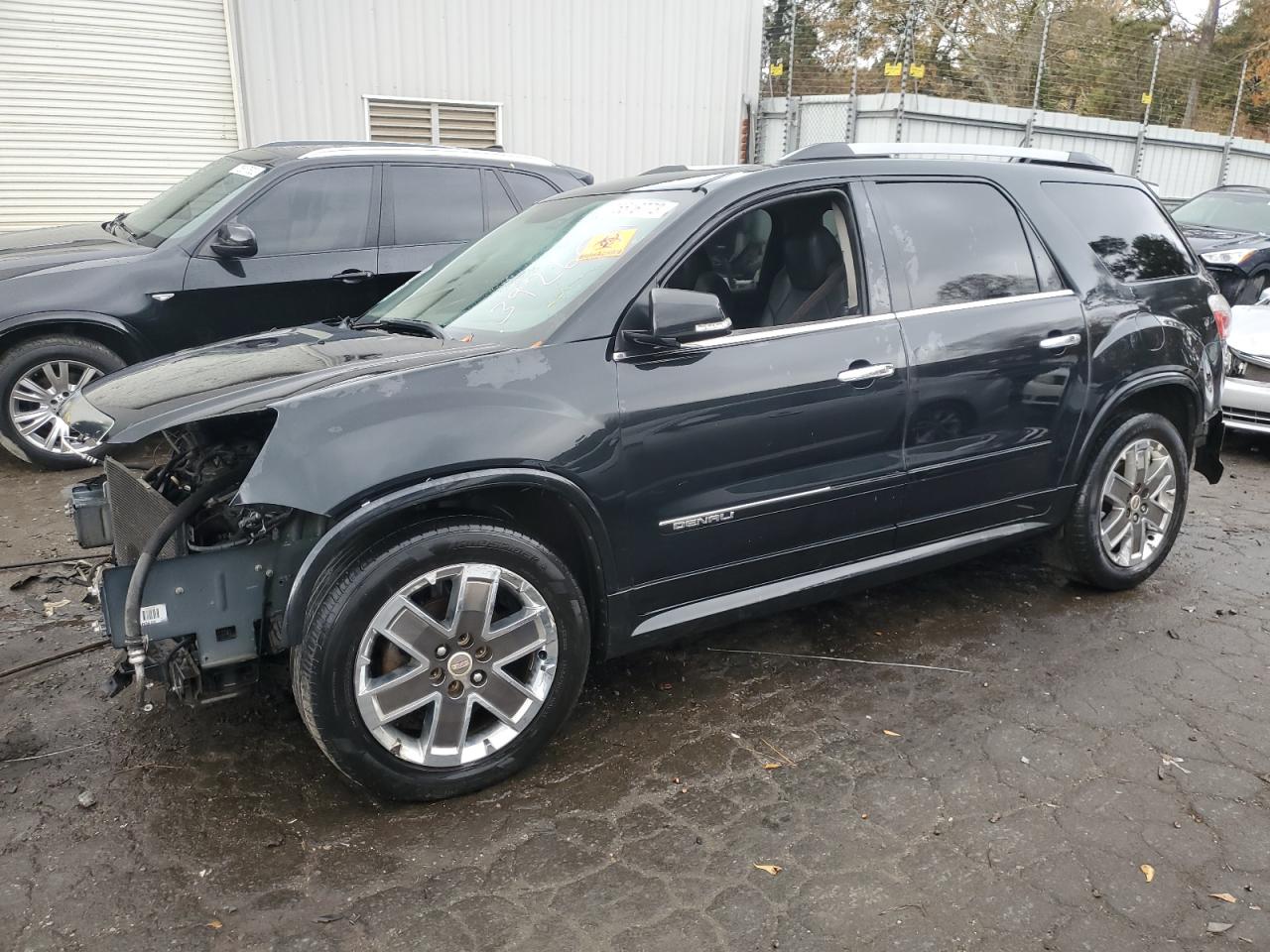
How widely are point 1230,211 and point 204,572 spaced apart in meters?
13.5

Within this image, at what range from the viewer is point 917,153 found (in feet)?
12.5

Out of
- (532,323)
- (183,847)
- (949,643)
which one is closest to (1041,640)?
(949,643)

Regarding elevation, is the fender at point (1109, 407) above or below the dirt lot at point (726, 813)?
above

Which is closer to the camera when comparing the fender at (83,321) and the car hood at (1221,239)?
the fender at (83,321)

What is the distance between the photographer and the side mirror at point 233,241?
567 cm

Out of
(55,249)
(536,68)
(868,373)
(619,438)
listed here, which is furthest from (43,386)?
(536,68)

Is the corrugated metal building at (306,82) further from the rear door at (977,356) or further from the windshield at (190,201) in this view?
the rear door at (977,356)

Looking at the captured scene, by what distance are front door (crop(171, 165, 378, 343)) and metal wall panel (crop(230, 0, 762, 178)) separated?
5.23 m

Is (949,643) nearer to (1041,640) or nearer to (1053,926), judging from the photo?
(1041,640)

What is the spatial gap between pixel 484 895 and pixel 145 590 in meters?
1.22

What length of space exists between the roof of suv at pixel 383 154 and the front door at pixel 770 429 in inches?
144

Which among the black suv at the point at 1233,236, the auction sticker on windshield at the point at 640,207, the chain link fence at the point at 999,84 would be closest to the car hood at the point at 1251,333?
the black suv at the point at 1233,236

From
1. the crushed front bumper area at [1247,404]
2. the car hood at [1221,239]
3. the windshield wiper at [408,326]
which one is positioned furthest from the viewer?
the car hood at [1221,239]

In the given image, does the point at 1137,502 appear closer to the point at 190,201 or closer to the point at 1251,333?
the point at 1251,333
